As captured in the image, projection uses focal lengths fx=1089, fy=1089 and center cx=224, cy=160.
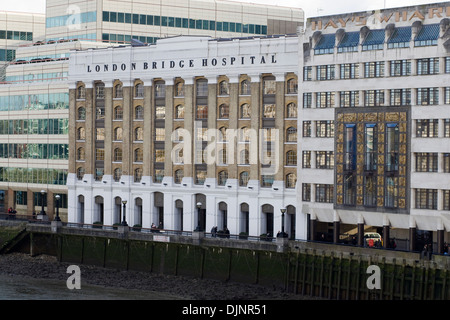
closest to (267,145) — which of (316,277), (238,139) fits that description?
(238,139)

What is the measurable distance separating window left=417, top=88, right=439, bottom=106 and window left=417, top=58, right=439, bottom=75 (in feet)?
5.15

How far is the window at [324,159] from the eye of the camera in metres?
107

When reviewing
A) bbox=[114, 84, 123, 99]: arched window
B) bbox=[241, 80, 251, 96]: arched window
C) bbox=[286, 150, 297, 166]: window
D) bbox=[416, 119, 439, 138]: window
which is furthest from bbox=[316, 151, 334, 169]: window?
bbox=[114, 84, 123, 99]: arched window

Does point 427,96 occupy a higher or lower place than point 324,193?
higher

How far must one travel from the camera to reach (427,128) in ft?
330

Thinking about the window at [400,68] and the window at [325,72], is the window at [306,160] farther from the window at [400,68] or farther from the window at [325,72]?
the window at [400,68]

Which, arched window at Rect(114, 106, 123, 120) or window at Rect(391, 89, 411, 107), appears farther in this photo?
arched window at Rect(114, 106, 123, 120)

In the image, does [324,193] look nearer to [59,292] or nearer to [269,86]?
[269,86]

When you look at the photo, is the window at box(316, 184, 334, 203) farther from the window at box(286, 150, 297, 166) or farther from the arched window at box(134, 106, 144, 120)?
the arched window at box(134, 106, 144, 120)

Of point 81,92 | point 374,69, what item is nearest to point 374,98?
point 374,69

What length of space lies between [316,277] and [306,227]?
39.4ft

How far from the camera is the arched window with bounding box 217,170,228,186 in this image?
11700 centimetres

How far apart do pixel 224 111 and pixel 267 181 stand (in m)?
9.11

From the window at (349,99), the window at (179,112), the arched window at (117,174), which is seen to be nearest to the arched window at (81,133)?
the arched window at (117,174)
